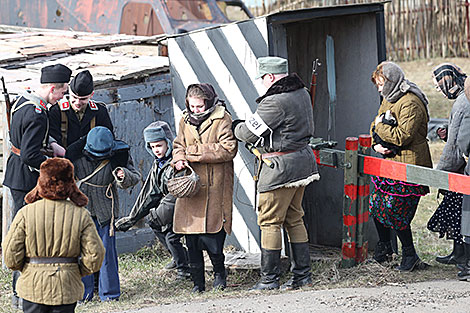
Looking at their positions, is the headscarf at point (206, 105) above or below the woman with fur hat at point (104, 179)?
above

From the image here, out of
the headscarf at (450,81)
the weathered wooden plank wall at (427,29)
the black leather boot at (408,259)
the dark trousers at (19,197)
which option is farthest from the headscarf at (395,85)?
the weathered wooden plank wall at (427,29)

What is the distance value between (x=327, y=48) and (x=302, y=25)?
337 millimetres

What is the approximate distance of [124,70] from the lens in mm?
7309

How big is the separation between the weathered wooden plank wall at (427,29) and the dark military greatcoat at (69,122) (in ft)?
38.5

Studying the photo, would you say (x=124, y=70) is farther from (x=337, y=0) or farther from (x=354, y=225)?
(x=337, y=0)

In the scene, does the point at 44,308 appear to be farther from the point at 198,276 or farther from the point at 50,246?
the point at 198,276

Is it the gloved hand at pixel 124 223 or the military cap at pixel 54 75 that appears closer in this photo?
the military cap at pixel 54 75

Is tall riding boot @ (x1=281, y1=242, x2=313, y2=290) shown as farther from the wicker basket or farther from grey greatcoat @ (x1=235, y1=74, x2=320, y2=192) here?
the wicker basket

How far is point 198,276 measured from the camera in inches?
227

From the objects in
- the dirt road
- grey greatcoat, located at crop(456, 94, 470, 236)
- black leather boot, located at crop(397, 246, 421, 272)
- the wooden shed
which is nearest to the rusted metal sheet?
the wooden shed

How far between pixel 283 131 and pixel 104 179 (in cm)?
130

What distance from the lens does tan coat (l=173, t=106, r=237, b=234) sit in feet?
18.2

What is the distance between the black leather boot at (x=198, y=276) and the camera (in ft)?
18.8

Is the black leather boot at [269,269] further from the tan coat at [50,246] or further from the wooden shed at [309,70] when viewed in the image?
the tan coat at [50,246]
